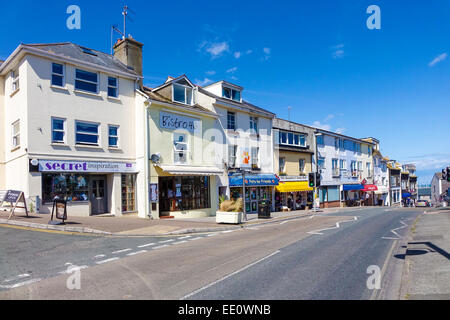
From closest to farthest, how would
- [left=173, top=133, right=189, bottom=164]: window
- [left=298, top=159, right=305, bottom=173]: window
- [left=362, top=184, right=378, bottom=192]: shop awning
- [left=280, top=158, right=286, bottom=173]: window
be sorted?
[left=173, top=133, right=189, bottom=164]: window < [left=280, top=158, right=286, bottom=173]: window < [left=298, top=159, right=305, bottom=173]: window < [left=362, top=184, right=378, bottom=192]: shop awning

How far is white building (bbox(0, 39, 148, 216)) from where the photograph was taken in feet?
55.0

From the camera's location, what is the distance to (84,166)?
18141 mm

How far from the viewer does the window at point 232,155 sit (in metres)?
26.2

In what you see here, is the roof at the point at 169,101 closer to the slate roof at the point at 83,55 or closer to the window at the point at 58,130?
the slate roof at the point at 83,55

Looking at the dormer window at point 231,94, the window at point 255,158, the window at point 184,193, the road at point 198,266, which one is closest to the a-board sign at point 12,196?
the road at point 198,266

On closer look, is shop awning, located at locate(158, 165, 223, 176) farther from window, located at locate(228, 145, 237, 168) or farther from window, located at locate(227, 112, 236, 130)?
window, located at locate(227, 112, 236, 130)

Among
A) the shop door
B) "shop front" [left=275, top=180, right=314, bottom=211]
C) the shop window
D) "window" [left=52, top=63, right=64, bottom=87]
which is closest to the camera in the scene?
the shop window

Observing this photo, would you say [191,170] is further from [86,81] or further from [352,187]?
[352,187]

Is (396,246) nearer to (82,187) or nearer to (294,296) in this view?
(294,296)

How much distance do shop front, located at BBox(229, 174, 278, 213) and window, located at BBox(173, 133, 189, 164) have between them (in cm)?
485

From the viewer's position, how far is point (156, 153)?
20.6 m

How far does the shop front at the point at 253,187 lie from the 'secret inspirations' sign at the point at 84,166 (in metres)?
8.60

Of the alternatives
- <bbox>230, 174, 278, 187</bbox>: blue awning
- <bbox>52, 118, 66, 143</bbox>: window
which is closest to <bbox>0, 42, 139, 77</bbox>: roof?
<bbox>52, 118, 66, 143</bbox>: window
